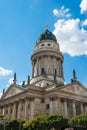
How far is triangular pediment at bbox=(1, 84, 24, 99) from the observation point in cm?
5423

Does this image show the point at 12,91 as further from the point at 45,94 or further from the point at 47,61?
the point at 47,61

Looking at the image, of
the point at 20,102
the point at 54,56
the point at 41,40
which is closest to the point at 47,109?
the point at 20,102

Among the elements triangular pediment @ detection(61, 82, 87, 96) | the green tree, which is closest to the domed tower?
triangular pediment @ detection(61, 82, 87, 96)

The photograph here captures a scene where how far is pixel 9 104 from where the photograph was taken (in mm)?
57375

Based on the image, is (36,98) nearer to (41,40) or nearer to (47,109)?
(47,109)

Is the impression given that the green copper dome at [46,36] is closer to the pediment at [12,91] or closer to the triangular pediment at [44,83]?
the triangular pediment at [44,83]

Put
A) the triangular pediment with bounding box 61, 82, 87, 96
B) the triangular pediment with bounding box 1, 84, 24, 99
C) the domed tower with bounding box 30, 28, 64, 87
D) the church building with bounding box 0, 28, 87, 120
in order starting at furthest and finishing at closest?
the domed tower with bounding box 30, 28, 64, 87, the triangular pediment with bounding box 1, 84, 24, 99, the triangular pediment with bounding box 61, 82, 87, 96, the church building with bounding box 0, 28, 87, 120

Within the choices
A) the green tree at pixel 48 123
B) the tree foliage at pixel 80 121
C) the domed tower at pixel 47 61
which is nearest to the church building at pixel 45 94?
the domed tower at pixel 47 61

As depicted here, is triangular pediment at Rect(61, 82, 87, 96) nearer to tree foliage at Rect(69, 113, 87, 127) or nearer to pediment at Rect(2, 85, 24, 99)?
pediment at Rect(2, 85, 24, 99)

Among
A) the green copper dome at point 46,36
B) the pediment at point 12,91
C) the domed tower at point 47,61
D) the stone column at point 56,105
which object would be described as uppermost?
the green copper dome at point 46,36

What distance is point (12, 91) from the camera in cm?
5734

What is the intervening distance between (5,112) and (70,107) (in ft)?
58.3

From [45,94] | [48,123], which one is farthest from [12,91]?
[48,123]

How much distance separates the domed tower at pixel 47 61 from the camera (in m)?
62.8
